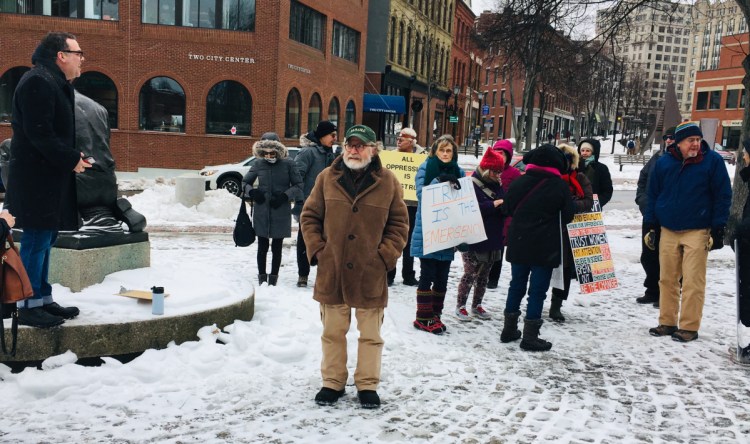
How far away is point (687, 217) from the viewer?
19.8ft

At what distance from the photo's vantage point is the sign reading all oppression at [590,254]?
6781 millimetres

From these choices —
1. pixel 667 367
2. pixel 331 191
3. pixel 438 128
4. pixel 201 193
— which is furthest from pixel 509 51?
pixel 438 128

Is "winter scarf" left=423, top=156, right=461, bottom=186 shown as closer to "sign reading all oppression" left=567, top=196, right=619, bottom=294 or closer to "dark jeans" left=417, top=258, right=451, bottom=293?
"dark jeans" left=417, top=258, right=451, bottom=293

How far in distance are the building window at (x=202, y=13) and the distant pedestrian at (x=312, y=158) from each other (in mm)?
20126

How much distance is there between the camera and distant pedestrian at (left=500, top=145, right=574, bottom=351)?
225 inches

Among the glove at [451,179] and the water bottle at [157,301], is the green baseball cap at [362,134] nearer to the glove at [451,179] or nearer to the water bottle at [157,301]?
the water bottle at [157,301]

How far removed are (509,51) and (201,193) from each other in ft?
24.2

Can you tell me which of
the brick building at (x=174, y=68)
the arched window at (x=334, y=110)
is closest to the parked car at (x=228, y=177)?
the brick building at (x=174, y=68)

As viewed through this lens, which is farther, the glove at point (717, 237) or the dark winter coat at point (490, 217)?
the dark winter coat at point (490, 217)

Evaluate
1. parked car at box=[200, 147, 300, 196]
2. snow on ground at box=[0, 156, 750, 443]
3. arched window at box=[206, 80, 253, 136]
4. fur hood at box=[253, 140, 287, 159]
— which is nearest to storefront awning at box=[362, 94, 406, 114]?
arched window at box=[206, 80, 253, 136]

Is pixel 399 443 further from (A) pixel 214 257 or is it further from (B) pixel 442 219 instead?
(A) pixel 214 257

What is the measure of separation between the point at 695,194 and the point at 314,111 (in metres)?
26.4

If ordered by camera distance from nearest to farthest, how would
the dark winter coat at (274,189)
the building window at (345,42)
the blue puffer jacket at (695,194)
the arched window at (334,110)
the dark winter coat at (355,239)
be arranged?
1. the dark winter coat at (355,239)
2. the blue puffer jacket at (695,194)
3. the dark winter coat at (274,189)
4. the building window at (345,42)
5. the arched window at (334,110)

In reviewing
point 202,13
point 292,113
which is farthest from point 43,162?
point 292,113
